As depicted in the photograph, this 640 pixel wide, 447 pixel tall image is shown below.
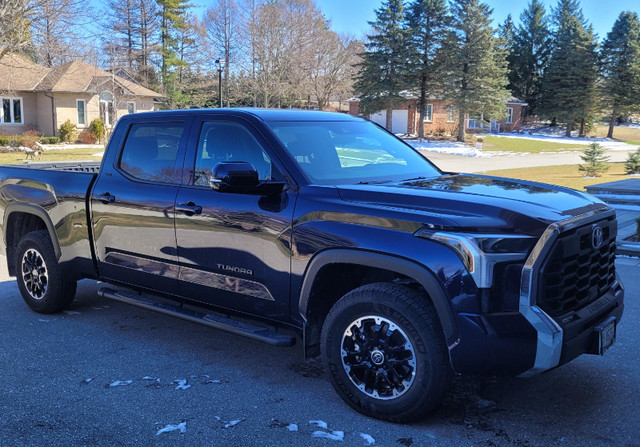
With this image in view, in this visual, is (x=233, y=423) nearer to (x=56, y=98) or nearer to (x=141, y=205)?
(x=141, y=205)

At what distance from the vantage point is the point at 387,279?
12.6 feet

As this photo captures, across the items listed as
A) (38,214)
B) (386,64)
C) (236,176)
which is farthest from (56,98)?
(236,176)

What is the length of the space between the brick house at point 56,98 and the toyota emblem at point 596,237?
36667 millimetres

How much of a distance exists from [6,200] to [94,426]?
339 cm

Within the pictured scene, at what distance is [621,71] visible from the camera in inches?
2341

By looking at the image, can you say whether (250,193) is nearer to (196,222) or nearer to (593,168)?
(196,222)

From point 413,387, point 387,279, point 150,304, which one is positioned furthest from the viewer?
point 150,304

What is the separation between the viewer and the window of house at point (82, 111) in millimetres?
40156

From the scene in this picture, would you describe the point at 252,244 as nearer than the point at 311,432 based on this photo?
No

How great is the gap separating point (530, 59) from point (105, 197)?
71070 millimetres

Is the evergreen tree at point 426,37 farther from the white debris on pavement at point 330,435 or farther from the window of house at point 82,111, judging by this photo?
the white debris on pavement at point 330,435

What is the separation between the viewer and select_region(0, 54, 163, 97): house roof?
37056mm

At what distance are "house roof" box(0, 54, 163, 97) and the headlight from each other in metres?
36.6

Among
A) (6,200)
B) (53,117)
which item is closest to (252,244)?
(6,200)
